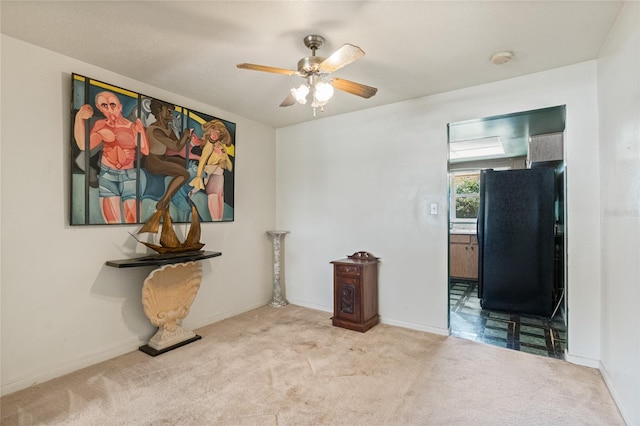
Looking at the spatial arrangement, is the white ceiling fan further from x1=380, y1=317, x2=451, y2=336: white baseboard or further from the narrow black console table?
x1=380, y1=317, x2=451, y2=336: white baseboard

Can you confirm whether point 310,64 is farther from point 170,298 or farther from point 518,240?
point 518,240

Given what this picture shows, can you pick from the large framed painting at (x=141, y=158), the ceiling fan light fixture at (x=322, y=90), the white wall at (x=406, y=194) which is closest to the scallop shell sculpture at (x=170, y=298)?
the large framed painting at (x=141, y=158)

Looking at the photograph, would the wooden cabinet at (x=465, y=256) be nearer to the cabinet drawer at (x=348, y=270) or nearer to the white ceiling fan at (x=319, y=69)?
the cabinet drawer at (x=348, y=270)

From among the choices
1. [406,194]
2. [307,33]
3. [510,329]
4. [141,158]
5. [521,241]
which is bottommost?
[510,329]

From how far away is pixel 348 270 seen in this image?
134 inches

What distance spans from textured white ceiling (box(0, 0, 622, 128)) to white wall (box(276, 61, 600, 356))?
0.30 m

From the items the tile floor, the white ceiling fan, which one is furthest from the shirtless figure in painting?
the tile floor

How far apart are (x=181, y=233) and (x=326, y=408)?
2.18 meters

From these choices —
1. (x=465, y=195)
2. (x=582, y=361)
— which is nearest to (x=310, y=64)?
(x=582, y=361)

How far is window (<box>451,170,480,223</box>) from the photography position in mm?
6203

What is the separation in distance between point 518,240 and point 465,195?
8.46 feet

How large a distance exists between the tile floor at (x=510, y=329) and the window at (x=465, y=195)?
240cm

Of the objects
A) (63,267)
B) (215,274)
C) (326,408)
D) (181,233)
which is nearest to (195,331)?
(215,274)

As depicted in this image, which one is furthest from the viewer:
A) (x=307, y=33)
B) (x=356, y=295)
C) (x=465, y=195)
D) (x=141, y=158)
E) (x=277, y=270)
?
(x=465, y=195)
